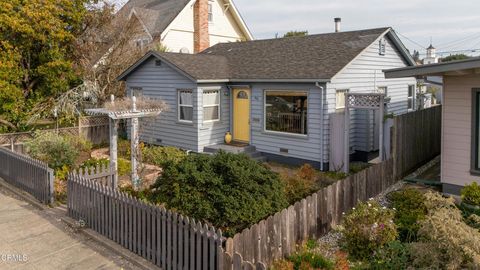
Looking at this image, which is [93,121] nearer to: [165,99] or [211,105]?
[165,99]

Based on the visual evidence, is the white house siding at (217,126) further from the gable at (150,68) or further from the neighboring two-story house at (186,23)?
the neighboring two-story house at (186,23)

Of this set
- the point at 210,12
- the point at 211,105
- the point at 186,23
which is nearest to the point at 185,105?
the point at 211,105

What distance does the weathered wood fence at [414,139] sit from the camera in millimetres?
12219

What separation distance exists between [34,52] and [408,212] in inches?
771

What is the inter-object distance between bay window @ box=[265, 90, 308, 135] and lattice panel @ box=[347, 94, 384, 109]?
5.72 ft

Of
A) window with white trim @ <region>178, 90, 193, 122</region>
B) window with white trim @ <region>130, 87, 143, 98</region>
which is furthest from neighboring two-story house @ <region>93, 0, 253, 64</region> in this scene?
window with white trim @ <region>178, 90, 193, 122</region>

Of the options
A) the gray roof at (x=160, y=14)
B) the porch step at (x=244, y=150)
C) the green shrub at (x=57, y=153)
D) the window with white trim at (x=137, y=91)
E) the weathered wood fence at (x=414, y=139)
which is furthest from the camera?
the gray roof at (x=160, y=14)

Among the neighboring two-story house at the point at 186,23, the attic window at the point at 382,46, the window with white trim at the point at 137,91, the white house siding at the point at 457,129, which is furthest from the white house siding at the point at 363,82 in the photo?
the neighboring two-story house at the point at 186,23

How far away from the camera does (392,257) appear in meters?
6.68

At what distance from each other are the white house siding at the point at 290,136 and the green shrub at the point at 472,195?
585 centimetres

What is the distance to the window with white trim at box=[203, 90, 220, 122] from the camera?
16844 mm

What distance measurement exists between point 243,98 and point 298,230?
1012 centimetres

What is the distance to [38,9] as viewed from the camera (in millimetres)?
19375

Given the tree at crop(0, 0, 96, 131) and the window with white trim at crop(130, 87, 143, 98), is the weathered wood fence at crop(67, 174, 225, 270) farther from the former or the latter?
the tree at crop(0, 0, 96, 131)
